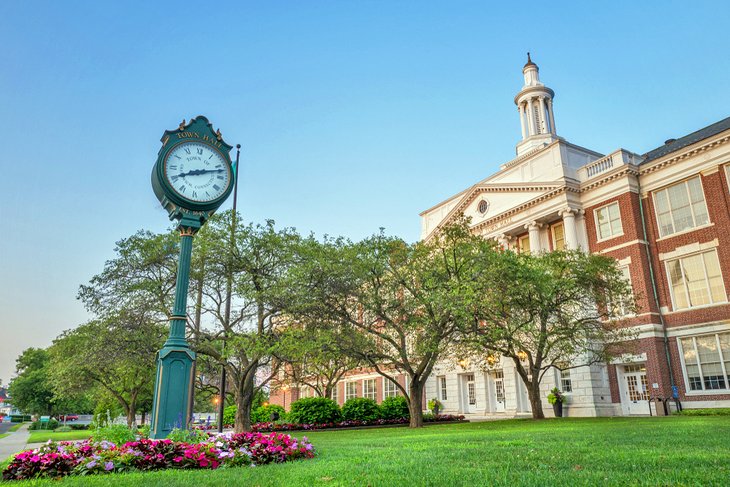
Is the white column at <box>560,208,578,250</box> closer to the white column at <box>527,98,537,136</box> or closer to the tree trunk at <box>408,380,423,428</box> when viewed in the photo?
the white column at <box>527,98,537,136</box>

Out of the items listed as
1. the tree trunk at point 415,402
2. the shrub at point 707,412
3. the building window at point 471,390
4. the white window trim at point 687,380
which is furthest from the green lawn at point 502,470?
the building window at point 471,390

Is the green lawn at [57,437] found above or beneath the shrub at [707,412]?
beneath

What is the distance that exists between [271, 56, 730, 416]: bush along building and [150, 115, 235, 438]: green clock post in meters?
14.3

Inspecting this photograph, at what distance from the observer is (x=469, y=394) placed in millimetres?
39062

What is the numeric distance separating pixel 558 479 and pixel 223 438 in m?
5.62

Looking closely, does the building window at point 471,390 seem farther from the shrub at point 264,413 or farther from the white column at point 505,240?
the shrub at point 264,413

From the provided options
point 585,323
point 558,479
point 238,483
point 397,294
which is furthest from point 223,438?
point 585,323

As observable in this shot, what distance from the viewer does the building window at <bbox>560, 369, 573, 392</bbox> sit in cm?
3095

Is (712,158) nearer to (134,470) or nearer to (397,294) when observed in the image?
(397,294)

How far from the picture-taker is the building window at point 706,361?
82.4 feet

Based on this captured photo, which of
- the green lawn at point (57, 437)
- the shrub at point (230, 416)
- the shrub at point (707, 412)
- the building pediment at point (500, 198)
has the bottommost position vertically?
the green lawn at point (57, 437)

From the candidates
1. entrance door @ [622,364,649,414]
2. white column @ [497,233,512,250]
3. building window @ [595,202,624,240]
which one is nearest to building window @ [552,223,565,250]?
building window @ [595,202,624,240]

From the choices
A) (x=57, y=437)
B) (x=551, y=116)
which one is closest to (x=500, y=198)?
(x=551, y=116)

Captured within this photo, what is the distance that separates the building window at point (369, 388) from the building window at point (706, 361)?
28.5 metres
